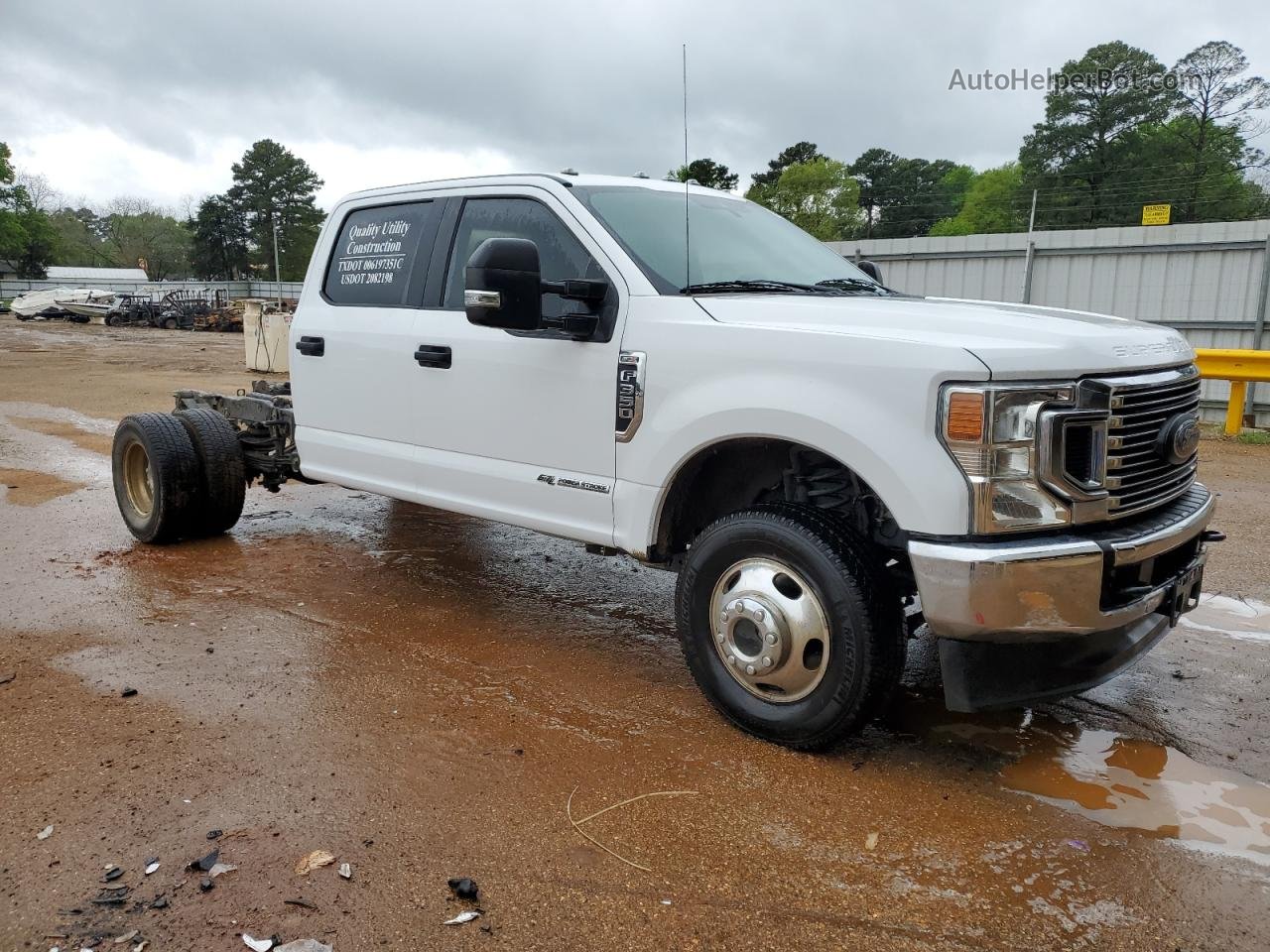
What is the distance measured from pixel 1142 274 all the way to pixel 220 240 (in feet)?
266

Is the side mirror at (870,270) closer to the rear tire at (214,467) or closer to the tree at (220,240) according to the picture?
the rear tire at (214,467)

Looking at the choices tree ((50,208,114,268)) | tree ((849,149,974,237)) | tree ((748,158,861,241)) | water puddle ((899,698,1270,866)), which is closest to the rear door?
water puddle ((899,698,1270,866))

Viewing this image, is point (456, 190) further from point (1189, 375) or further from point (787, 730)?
point (1189, 375)

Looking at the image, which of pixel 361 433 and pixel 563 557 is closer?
pixel 361 433

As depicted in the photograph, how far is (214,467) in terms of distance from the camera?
5.90m

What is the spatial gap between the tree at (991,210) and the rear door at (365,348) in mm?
37673

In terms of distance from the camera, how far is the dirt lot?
246 centimetres

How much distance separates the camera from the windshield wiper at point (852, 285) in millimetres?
4109

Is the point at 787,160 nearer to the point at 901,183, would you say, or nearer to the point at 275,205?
the point at 901,183

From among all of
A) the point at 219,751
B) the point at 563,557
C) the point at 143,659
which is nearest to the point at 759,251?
the point at 563,557

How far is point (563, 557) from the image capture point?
236 inches

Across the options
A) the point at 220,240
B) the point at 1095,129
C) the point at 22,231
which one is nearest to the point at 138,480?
the point at 1095,129

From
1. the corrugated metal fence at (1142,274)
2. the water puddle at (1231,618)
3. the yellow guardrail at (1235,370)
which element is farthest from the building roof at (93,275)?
the water puddle at (1231,618)

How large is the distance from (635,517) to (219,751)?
168 cm
